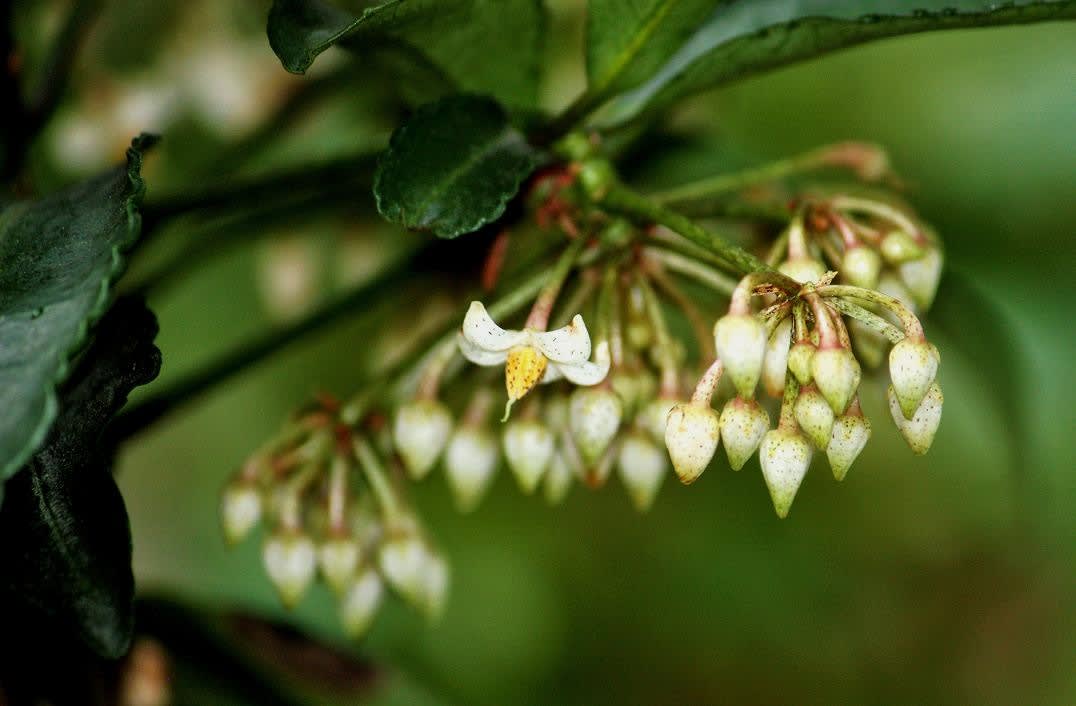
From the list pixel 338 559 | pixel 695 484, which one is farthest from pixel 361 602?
pixel 695 484

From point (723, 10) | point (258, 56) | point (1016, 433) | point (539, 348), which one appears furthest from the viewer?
point (258, 56)

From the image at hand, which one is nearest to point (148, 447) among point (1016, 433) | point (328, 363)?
point (328, 363)

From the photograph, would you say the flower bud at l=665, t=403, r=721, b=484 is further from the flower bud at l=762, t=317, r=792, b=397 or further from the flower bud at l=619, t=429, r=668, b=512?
the flower bud at l=619, t=429, r=668, b=512

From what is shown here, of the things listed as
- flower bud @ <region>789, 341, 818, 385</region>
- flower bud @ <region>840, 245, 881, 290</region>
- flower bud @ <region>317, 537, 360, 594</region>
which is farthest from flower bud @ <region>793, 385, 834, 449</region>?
flower bud @ <region>317, 537, 360, 594</region>

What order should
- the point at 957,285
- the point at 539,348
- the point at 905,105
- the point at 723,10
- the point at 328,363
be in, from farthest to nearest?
the point at 328,363
the point at 905,105
the point at 957,285
the point at 723,10
the point at 539,348

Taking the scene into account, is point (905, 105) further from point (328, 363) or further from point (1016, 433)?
point (328, 363)

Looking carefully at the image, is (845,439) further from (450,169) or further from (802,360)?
(450,169)
